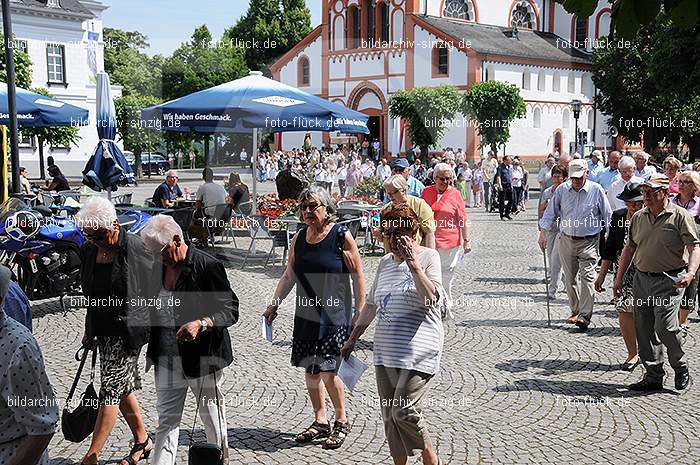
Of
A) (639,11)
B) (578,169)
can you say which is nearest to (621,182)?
(578,169)

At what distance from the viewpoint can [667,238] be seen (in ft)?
22.3

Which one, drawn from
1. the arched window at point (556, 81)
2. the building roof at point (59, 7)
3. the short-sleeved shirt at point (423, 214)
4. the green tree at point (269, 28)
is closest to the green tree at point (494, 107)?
the arched window at point (556, 81)

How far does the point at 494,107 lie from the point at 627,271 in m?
35.8

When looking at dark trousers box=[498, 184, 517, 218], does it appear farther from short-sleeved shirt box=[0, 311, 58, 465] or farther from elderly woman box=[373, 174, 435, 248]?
short-sleeved shirt box=[0, 311, 58, 465]

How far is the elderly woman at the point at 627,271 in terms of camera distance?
7.37 m

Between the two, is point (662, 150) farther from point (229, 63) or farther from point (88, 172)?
point (88, 172)

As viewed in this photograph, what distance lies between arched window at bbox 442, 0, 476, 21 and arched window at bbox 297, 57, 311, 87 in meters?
10.0

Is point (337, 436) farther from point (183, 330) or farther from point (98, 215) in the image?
point (98, 215)

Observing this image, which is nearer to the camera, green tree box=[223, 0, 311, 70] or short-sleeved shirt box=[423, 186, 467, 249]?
short-sleeved shirt box=[423, 186, 467, 249]

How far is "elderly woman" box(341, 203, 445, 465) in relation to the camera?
4.55 metres

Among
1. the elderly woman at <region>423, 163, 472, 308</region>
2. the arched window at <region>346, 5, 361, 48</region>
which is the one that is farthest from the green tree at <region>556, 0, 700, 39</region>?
the arched window at <region>346, 5, 361, 48</region>

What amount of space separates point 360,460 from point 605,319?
5.24 metres

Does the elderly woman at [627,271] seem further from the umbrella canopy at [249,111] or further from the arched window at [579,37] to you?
the arched window at [579,37]

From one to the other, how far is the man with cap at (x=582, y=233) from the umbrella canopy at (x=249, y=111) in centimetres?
584
